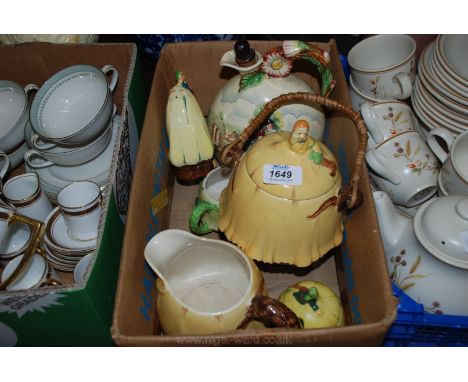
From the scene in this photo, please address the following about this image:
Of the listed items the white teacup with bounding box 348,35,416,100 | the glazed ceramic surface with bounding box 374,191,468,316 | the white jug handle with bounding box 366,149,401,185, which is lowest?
the glazed ceramic surface with bounding box 374,191,468,316

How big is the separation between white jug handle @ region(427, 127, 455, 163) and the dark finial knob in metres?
0.41

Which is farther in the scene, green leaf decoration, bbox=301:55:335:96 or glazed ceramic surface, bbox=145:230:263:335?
green leaf decoration, bbox=301:55:335:96

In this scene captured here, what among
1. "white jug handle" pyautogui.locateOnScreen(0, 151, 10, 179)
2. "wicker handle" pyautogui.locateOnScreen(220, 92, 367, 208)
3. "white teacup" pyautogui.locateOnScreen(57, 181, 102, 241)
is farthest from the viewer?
"white jug handle" pyautogui.locateOnScreen(0, 151, 10, 179)

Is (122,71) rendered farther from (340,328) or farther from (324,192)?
(340,328)

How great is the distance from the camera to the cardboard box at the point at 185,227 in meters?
0.71

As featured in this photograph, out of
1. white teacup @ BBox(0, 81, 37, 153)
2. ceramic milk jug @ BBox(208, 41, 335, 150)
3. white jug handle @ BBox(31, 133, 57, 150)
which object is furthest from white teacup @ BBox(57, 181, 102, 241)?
ceramic milk jug @ BBox(208, 41, 335, 150)

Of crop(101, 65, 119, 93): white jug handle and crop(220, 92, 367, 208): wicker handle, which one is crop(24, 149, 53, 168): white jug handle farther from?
crop(220, 92, 367, 208): wicker handle

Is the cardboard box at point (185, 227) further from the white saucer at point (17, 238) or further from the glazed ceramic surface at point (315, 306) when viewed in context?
the white saucer at point (17, 238)

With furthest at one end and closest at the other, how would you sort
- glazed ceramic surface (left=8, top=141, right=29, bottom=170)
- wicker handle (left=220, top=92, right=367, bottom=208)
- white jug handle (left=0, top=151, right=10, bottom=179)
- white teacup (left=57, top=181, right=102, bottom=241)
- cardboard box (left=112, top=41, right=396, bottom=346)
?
glazed ceramic surface (left=8, top=141, right=29, bottom=170) → white jug handle (left=0, top=151, right=10, bottom=179) → white teacup (left=57, top=181, right=102, bottom=241) → wicker handle (left=220, top=92, right=367, bottom=208) → cardboard box (left=112, top=41, right=396, bottom=346)

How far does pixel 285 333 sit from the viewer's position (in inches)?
27.7

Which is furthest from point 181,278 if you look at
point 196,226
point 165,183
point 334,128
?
point 334,128

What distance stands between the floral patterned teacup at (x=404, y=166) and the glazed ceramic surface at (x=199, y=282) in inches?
14.0

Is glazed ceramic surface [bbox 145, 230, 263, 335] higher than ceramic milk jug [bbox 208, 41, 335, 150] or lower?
lower

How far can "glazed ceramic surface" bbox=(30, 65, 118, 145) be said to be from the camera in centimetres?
111
